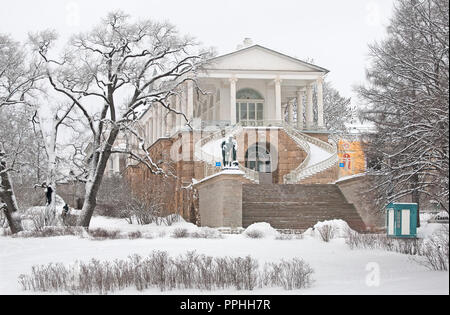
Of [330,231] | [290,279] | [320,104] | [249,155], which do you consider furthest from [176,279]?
[320,104]

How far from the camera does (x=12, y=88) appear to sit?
28.7 m

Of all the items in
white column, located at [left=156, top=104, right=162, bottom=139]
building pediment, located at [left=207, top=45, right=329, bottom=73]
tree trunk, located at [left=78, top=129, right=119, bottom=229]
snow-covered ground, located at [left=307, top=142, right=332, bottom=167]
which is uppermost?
building pediment, located at [left=207, top=45, right=329, bottom=73]

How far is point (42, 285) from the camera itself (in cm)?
1220

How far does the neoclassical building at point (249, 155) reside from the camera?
102ft

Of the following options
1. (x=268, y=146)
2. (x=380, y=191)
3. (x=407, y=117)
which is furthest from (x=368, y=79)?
(x=268, y=146)

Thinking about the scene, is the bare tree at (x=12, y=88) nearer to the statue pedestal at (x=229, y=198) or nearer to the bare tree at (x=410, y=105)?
the statue pedestal at (x=229, y=198)

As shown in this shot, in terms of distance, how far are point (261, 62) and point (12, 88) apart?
22.8 meters

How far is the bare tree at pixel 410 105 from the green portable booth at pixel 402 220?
0.54 metres

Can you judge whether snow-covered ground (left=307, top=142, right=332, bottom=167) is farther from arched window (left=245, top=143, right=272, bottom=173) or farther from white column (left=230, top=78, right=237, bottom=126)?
white column (left=230, top=78, right=237, bottom=126)

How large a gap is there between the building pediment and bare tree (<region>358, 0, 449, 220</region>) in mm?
24649

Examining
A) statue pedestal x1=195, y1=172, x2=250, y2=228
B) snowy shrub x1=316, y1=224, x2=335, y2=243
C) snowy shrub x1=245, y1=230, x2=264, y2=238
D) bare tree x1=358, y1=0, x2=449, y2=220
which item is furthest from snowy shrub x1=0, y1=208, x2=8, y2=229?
bare tree x1=358, y1=0, x2=449, y2=220

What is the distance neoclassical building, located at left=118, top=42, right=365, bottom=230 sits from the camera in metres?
31.1
